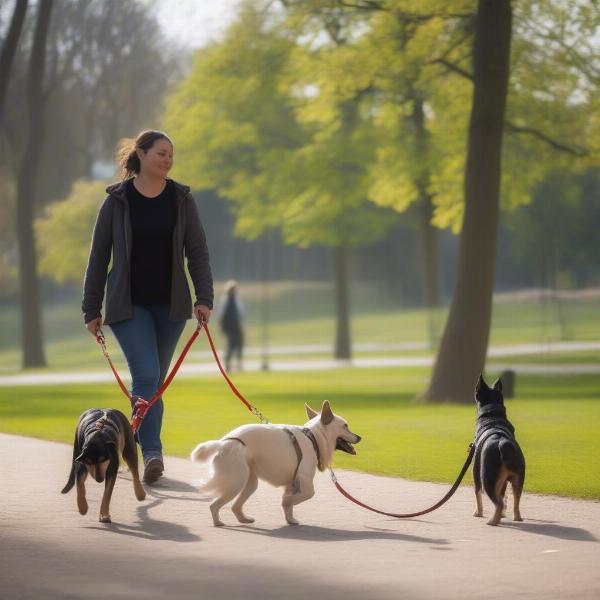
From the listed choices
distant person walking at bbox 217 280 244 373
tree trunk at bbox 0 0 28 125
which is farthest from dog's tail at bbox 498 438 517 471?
distant person walking at bbox 217 280 244 373

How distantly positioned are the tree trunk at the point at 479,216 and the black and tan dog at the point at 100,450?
1177 centimetres

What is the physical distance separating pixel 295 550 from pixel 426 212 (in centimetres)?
2667

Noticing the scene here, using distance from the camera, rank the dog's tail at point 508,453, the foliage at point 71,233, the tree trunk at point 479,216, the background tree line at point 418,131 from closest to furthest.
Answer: the dog's tail at point 508,453 < the tree trunk at point 479,216 < the background tree line at point 418,131 < the foliage at point 71,233

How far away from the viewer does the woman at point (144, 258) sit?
10234mm

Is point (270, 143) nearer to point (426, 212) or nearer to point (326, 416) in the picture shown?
point (426, 212)

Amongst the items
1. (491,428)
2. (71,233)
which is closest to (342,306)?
(71,233)

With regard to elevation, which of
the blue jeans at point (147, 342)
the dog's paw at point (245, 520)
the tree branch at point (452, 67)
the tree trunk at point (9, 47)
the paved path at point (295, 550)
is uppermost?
the tree trunk at point (9, 47)

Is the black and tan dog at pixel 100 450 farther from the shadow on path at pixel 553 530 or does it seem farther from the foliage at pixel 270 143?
the foliage at pixel 270 143

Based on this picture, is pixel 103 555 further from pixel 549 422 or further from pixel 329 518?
pixel 549 422

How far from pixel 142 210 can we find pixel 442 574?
4.04 m

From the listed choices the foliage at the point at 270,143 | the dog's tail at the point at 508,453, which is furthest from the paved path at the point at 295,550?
the foliage at the point at 270,143

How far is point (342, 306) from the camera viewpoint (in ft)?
122

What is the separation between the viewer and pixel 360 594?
673 centimetres

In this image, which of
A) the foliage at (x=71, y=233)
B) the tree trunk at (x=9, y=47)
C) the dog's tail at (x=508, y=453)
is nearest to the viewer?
the dog's tail at (x=508, y=453)
